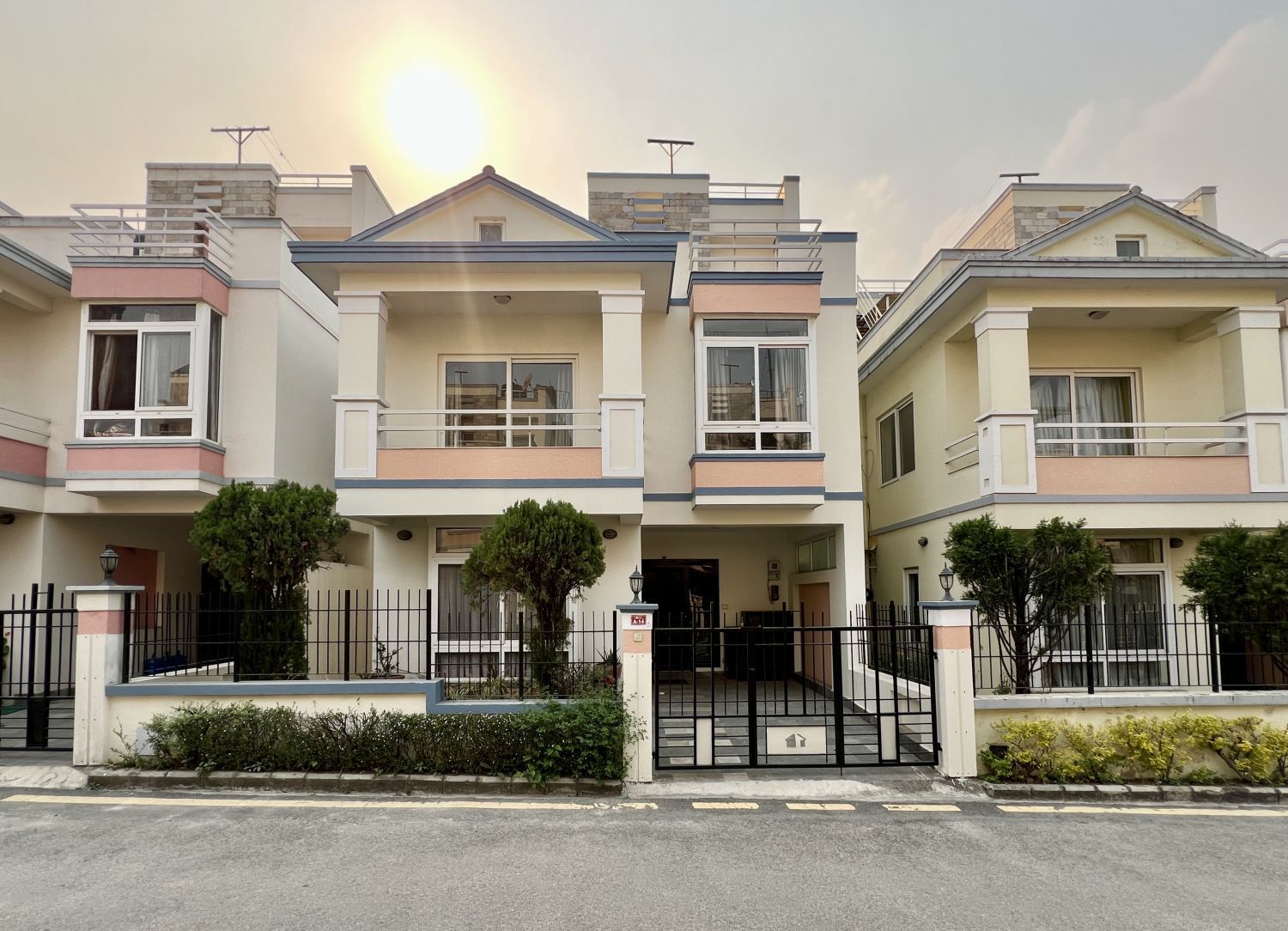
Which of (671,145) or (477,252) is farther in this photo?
(671,145)

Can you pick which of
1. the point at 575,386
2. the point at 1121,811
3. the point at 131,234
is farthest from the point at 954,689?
the point at 131,234

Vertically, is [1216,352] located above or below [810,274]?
below

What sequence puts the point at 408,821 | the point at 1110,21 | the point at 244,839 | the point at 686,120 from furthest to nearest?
the point at 686,120 < the point at 1110,21 < the point at 408,821 < the point at 244,839

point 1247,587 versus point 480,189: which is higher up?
point 480,189

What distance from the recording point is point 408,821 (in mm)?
6914

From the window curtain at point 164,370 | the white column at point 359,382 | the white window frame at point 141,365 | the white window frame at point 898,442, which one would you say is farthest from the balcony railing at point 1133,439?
the window curtain at point 164,370

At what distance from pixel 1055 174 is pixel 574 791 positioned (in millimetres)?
18905

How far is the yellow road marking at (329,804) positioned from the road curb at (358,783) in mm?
246

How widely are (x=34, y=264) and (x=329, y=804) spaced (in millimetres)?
9939

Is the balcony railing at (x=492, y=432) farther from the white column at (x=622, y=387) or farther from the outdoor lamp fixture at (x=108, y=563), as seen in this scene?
the outdoor lamp fixture at (x=108, y=563)

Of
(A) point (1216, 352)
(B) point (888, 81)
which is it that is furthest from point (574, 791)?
(A) point (1216, 352)

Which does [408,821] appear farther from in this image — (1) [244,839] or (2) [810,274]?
(2) [810,274]

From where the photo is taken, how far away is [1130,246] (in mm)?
13406

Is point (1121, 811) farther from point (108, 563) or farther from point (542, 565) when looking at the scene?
point (108, 563)
